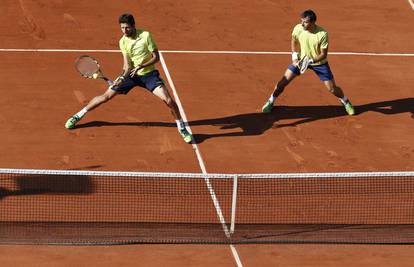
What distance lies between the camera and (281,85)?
59.3 ft

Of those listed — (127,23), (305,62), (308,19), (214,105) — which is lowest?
(214,105)

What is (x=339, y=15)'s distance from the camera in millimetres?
23062

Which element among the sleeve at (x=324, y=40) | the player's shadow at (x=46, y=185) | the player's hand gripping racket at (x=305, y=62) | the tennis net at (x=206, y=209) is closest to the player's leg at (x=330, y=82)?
the player's hand gripping racket at (x=305, y=62)

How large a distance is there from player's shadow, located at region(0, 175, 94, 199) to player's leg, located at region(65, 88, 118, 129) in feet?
6.41

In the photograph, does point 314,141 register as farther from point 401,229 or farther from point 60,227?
point 60,227

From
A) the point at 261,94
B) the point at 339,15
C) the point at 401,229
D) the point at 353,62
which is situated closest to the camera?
the point at 401,229

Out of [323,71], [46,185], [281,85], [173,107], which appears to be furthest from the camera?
[281,85]

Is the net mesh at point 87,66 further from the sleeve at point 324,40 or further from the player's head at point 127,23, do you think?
the sleeve at point 324,40

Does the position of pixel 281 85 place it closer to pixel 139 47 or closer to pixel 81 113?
pixel 139 47

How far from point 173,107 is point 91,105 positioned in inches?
61.4

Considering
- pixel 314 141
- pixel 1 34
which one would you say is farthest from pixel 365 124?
pixel 1 34

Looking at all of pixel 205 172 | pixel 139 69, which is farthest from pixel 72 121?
pixel 205 172

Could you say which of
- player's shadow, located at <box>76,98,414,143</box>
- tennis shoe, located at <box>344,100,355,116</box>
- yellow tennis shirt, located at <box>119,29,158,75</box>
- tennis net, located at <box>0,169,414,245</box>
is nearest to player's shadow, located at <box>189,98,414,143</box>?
player's shadow, located at <box>76,98,414,143</box>
